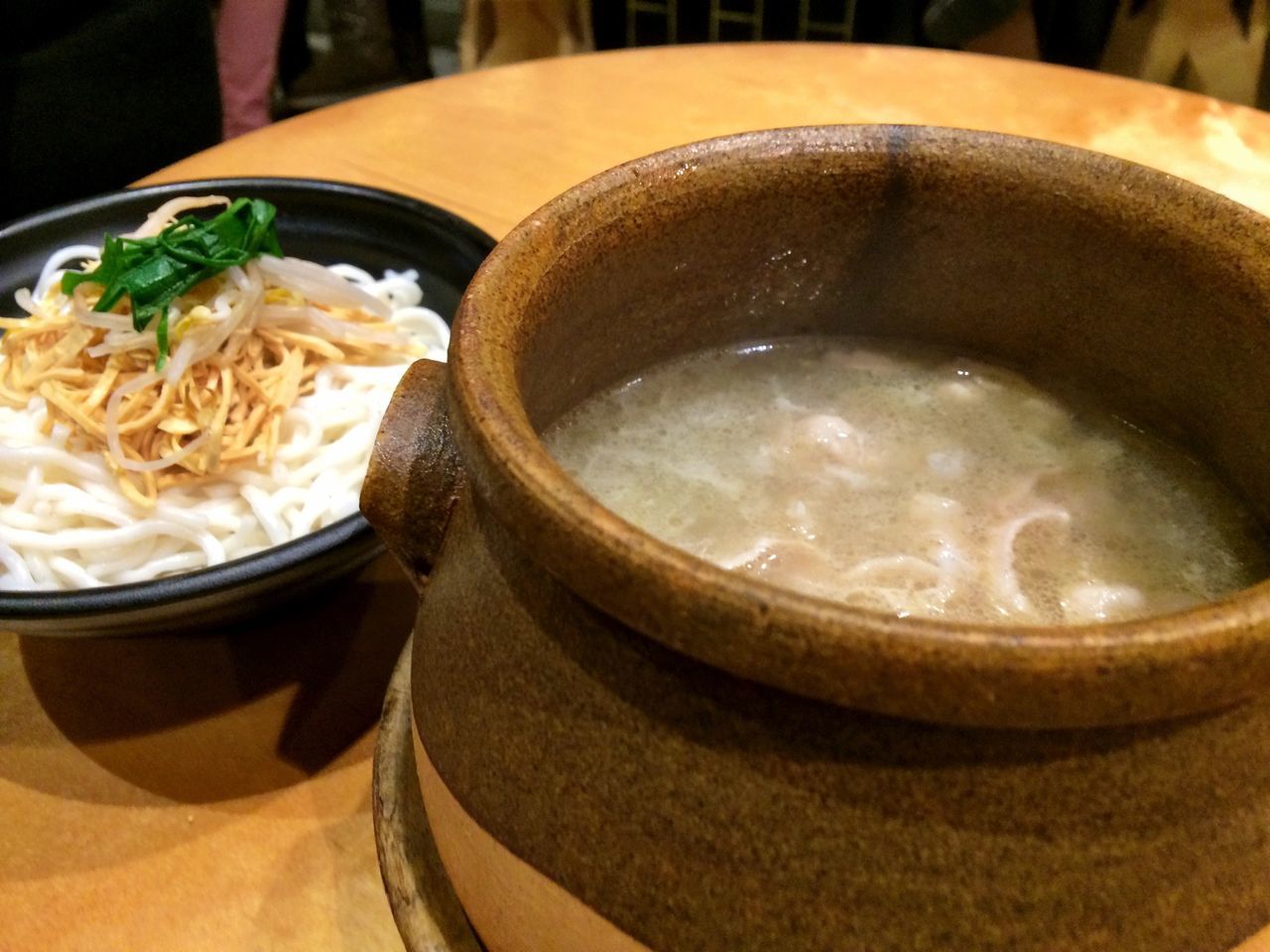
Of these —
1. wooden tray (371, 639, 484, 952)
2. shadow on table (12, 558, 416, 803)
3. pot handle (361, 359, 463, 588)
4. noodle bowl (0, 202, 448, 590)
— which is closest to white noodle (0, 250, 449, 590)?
noodle bowl (0, 202, 448, 590)

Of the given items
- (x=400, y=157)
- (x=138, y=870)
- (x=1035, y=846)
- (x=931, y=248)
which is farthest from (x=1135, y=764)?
(x=400, y=157)

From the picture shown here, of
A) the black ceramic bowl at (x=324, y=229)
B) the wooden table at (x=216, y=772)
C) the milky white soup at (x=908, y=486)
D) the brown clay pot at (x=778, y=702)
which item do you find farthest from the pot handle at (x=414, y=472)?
the black ceramic bowl at (x=324, y=229)

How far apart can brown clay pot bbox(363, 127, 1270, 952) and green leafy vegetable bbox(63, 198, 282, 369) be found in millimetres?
695

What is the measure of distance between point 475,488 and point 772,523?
29cm

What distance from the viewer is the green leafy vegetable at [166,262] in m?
1.18

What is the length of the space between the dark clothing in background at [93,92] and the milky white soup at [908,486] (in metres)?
2.01

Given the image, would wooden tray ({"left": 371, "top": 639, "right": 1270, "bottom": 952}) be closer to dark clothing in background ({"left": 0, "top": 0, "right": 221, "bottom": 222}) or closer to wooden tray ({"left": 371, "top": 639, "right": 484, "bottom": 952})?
wooden tray ({"left": 371, "top": 639, "right": 484, "bottom": 952})

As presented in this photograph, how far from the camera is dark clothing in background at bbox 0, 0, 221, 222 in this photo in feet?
7.25

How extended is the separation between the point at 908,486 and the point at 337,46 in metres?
4.30

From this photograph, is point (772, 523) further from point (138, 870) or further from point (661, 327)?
point (138, 870)

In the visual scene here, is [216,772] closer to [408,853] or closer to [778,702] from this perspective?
[408,853]

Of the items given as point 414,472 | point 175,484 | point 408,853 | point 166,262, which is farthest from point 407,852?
point 166,262

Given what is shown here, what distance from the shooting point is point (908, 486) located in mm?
757

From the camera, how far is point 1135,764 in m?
0.41
